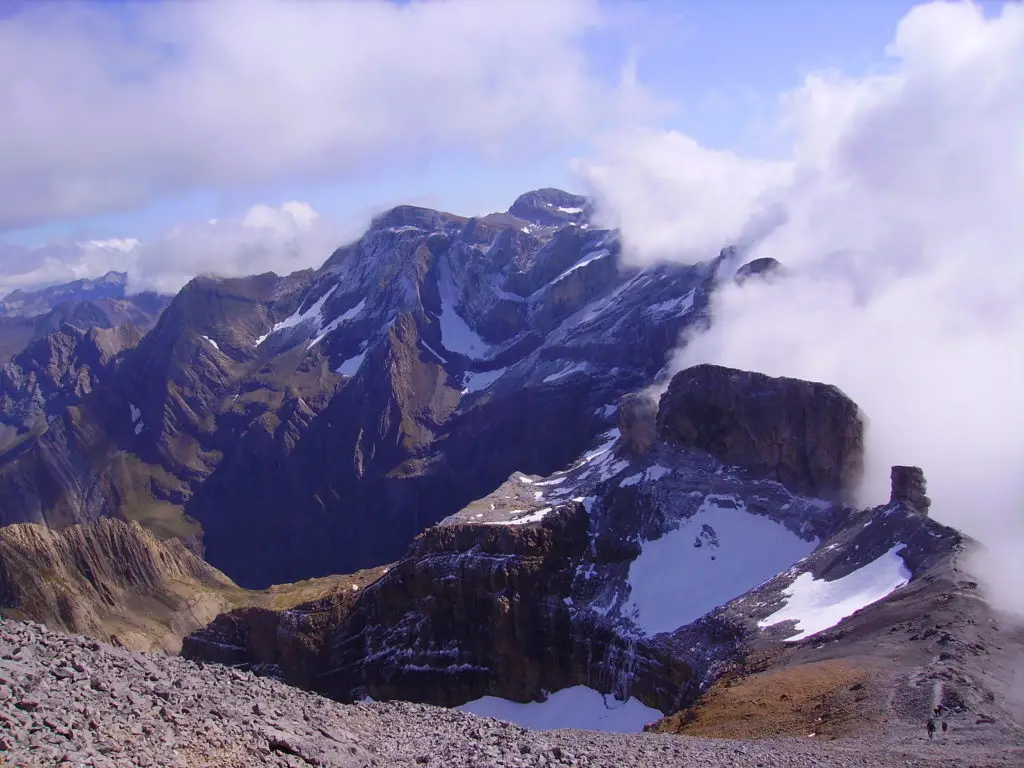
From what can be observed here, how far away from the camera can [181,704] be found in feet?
90.6

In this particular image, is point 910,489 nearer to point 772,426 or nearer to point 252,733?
point 772,426

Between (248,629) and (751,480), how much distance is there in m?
62.4

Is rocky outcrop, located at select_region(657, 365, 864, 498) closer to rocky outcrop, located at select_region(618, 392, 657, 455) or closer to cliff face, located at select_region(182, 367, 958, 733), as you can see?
cliff face, located at select_region(182, 367, 958, 733)

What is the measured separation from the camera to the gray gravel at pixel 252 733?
24.1 metres

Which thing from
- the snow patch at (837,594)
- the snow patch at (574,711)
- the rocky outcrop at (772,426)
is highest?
the rocky outcrop at (772,426)

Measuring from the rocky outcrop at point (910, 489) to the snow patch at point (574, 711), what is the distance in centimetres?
2977

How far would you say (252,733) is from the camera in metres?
27.4

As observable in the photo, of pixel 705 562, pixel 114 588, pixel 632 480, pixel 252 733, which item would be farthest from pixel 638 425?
pixel 252 733

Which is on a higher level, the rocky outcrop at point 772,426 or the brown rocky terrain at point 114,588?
the rocky outcrop at point 772,426

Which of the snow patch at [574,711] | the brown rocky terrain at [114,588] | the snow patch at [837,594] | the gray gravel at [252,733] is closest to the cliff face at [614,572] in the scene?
the snow patch at [574,711]

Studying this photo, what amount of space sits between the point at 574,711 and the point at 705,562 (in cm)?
1985

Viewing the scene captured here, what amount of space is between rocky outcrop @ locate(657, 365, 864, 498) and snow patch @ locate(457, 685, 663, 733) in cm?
3239

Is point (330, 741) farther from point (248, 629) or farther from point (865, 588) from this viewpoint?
point (248, 629)

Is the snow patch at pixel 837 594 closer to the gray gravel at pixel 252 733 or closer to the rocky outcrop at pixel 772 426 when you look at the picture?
the rocky outcrop at pixel 772 426
